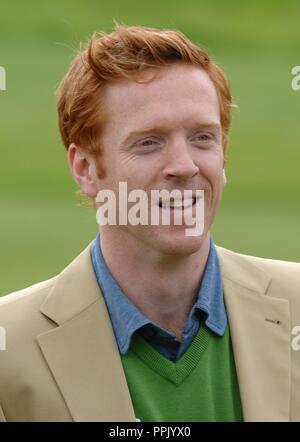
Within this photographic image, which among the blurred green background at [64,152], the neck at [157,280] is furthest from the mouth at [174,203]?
the blurred green background at [64,152]

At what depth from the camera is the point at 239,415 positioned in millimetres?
2926

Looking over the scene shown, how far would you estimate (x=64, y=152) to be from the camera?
8500 millimetres

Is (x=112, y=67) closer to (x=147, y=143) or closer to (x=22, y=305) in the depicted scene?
(x=147, y=143)

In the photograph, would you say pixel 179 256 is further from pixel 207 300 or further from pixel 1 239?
pixel 1 239

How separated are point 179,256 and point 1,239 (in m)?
4.45

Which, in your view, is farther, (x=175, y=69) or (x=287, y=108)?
(x=287, y=108)

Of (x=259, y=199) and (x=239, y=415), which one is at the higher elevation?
(x=259, y=199)

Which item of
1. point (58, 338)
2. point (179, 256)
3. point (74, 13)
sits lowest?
point (58, 338)

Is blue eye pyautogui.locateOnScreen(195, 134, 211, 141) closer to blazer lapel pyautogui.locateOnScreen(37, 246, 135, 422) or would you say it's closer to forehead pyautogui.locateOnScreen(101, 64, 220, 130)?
forehead pyautogui.locateOnScreen(101, 64, 220, 130)

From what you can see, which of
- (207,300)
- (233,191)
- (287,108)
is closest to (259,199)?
(233,191)

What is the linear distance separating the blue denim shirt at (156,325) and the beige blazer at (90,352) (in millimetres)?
24

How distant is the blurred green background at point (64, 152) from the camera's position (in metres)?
7.22

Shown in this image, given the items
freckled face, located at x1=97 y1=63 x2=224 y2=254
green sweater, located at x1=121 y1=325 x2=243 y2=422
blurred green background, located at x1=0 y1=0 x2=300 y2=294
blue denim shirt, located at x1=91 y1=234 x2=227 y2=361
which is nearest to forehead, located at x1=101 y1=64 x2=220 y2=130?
freckled face, located at x1=97 y1=63 x2=224 y2=254

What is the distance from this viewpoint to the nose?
288cm
